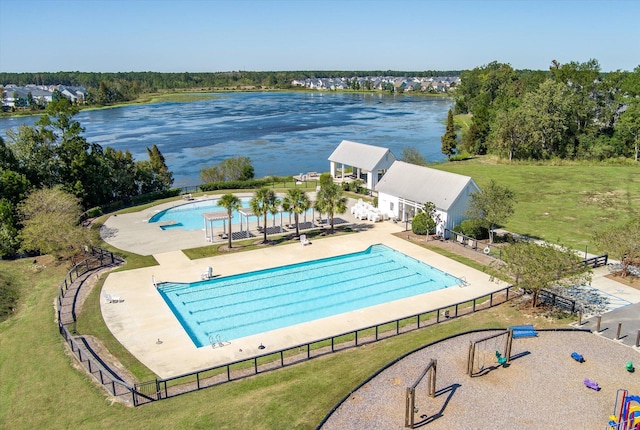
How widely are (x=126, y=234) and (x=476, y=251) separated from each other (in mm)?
25225

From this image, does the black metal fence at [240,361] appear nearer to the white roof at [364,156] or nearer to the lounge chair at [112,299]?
the lounge chair at [112,299]

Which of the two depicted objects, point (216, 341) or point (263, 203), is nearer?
point (216, 341)

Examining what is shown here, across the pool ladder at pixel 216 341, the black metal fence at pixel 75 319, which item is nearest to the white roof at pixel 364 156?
the black metal fence at pixel 75 319

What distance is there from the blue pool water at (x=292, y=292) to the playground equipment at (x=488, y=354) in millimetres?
7074

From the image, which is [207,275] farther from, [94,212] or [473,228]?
[94,212]

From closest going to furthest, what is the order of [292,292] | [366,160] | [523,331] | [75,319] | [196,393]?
[196,393]
[523,331]
[75,319]
[292,292]
[366,160]

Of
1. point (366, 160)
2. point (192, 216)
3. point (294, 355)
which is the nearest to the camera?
point (294, 355)

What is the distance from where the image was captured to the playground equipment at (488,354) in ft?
54.1

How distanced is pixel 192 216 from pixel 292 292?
1889cm

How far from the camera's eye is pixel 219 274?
92.1ft

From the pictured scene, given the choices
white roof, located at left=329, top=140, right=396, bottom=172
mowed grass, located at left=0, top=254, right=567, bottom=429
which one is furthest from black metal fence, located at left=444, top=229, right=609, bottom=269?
white roof, located at left=329, top=140, right=396, bottom=172

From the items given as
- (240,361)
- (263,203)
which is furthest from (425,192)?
(240,361)

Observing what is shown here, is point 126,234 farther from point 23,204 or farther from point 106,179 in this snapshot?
point 106,179

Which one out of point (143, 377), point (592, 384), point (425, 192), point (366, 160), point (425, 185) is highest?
point (366, 160)
